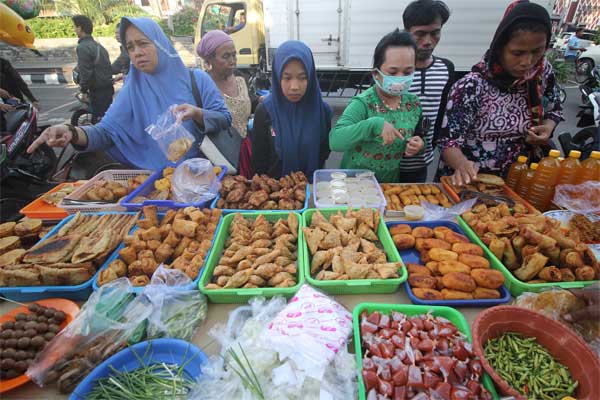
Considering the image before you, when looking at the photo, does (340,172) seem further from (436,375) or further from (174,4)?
(174,4)

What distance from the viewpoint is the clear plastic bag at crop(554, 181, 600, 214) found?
7.75ft

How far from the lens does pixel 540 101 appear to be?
263 cm

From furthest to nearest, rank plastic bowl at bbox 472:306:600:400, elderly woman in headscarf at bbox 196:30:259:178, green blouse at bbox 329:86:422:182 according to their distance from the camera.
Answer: elderly woman in headscarf at bbox 196:30:259:178 → green blouse at bbox 329:86:422:182 → plastic bowl at bbox 472:306:600:400

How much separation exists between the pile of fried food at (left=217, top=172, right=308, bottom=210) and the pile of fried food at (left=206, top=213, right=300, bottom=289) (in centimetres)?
20

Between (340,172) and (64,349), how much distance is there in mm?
2369

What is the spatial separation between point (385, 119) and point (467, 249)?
138 centimetres

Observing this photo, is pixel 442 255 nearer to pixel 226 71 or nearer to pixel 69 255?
pixel 69 255

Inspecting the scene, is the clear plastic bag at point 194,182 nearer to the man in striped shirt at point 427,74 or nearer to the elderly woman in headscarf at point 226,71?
the elderly woman in headscarf at point 226,71

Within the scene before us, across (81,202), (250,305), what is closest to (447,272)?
(250,305)

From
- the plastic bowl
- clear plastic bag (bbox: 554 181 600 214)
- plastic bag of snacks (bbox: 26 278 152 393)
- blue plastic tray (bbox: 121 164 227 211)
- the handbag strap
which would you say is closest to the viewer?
the plastic bowl

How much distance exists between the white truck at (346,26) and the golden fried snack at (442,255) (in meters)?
9.33

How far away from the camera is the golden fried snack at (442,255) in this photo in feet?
6.31

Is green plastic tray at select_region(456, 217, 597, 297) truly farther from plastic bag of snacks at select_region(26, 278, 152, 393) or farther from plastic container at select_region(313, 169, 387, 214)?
plastic bag of snacks at select_region(26, 278, 152, 393)

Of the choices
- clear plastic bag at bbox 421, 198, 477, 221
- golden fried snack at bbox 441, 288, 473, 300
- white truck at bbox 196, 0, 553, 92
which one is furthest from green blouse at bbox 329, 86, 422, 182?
white truck at bbox 196, 0, 553, 92
